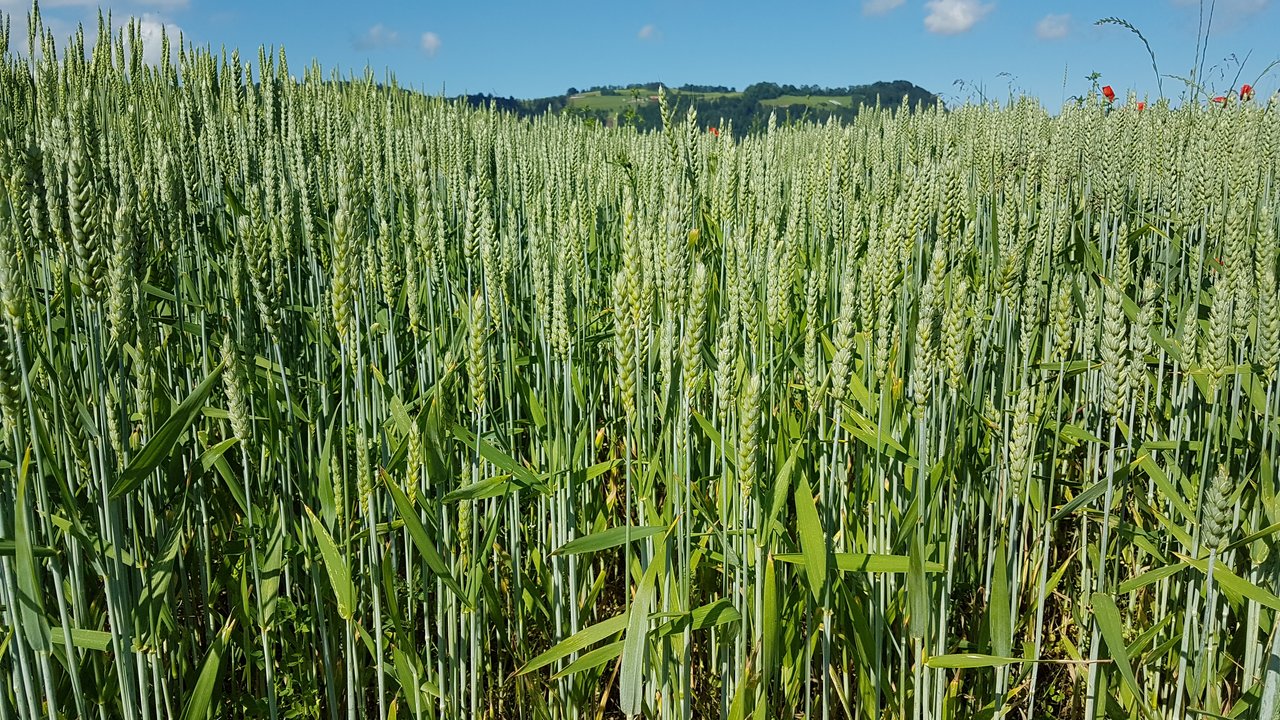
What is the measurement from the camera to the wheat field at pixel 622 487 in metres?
1.05

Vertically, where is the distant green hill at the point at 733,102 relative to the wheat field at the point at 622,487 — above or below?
above

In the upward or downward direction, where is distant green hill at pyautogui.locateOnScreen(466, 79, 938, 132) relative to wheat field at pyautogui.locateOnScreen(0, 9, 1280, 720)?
upward

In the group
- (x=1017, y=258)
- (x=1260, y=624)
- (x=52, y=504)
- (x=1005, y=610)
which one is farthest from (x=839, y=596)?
(x=52, y=504)

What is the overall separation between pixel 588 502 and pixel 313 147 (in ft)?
7.87

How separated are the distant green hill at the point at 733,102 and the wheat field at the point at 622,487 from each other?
1293 millimetres

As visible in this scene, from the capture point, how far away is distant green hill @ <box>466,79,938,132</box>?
4.62m

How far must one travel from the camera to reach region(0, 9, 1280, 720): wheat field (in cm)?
105

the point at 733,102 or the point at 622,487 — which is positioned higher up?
the point at 733,102

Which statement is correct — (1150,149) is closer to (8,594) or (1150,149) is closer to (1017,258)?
(1017,258)

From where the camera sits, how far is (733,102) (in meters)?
19.0

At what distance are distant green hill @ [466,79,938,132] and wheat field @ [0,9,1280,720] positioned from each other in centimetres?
129

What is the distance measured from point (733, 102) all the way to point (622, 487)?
18.4 meters

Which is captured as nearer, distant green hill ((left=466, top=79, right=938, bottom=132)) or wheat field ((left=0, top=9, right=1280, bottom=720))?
wheat field ((left=0, top=9, right=1280, bottom=720))

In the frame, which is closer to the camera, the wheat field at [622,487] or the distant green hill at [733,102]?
the wheat field at [622,487]
